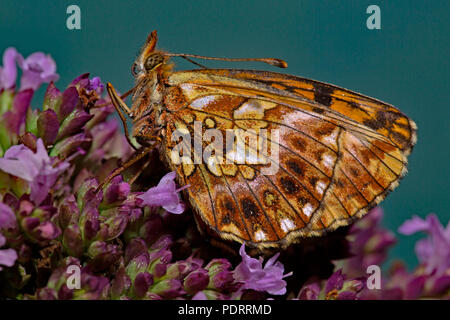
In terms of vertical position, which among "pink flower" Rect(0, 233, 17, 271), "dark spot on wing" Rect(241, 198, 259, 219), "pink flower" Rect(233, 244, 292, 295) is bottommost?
"pink flower" Rect(233, 244, 292, 295)

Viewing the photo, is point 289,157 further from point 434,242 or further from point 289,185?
point 434,242

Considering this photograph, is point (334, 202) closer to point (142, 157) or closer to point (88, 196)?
point (142, 157)

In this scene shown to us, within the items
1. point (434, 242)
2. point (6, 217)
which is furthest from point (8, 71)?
point (434, 242)

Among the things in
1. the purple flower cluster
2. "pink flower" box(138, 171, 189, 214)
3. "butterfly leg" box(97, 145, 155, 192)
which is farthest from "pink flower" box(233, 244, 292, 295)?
"butterfly leg" box(97, 145, 155, 192)

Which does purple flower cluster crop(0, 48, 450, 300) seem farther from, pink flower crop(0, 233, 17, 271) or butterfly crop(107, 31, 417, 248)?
butterfly crop(107, 31, 417, 248)
